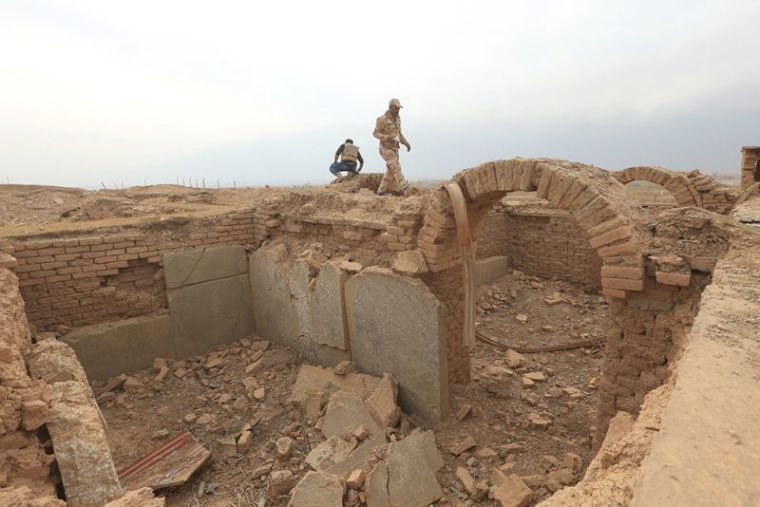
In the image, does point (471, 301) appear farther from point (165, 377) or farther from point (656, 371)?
point (165, 377)

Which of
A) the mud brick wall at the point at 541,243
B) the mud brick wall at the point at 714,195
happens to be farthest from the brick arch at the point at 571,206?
the mud brick wall at the point at 714,195

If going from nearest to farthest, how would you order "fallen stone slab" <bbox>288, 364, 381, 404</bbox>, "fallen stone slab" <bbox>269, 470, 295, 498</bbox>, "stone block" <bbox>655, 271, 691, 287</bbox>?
"stone block" <bbox>655, 271, 691, 287</bbox> → "fallen stone slab" <bbox>269, 470, 295, 498</bbox> → "fallen stone slab" <bbox>288, 364, 381, 404</bbox>

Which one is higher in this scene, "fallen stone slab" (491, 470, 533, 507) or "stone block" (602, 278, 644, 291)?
"stone block" (602, 278, 644, 291)

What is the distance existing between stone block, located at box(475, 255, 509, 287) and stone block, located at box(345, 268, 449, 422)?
4.41m

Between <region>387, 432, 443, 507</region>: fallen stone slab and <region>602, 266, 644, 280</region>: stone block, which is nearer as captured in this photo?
<region>602, 266, 644, 280</region>: stone block

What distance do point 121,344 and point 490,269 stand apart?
23.1 feet

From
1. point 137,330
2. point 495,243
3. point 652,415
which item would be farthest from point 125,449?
point 495,243

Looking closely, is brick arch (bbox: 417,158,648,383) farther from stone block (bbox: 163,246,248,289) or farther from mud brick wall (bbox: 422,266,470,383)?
stone block (bbox: 163,246,248,289)

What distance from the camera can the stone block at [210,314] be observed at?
620 centimetres

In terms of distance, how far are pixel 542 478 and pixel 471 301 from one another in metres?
1.78

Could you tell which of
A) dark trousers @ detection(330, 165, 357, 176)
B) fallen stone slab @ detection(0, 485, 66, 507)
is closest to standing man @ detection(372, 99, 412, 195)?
dark trousers @ detection(330, 165, 357, 176)

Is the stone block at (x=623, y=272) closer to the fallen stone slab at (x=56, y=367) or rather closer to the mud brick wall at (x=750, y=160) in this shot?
the fallen stone slab at (x=56, y=367)

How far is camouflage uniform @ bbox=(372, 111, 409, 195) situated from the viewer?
7367 mm

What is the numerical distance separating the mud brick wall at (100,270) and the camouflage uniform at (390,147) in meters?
2.79
